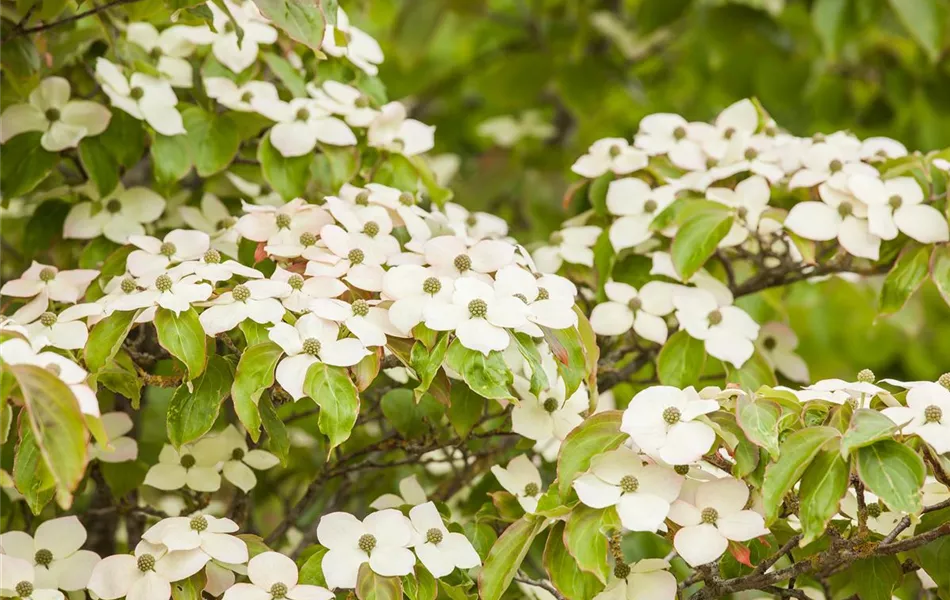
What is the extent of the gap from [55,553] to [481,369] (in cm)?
42

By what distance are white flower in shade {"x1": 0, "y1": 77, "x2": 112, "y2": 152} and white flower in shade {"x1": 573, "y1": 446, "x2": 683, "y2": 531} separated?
0.69 metres

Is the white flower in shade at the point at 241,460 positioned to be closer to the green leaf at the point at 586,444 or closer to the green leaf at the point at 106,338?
the green leaf at the point at 106,338

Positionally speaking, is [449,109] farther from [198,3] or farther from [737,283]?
[198,3]

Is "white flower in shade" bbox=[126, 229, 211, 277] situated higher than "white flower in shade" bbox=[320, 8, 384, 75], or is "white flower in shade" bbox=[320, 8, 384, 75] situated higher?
"white flower in shade" bbox=[320, 8, 384, 75]

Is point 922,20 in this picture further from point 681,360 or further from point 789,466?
point 789,466

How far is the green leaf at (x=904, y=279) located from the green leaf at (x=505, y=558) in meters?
0.49

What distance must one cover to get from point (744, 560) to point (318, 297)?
42cm

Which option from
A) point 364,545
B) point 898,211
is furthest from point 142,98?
point 898,211

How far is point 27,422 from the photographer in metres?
0.86

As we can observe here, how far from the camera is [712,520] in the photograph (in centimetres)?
88

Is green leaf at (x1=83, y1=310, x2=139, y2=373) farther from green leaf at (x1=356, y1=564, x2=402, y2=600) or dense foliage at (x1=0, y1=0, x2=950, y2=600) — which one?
green leaf at (x1=356, y1=564, x2=402, y2=600)

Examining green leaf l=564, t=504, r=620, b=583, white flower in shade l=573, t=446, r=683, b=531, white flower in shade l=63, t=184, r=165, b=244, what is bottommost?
green leaf l=564, t=504, r=620, b=583

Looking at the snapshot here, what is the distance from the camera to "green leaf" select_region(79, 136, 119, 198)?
3.97ft

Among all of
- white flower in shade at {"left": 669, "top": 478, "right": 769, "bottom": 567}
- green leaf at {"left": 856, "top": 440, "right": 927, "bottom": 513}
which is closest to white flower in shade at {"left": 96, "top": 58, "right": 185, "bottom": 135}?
white flower in shade at {"left": 669, "top": 478, "right": 769, "bottom": 567}
